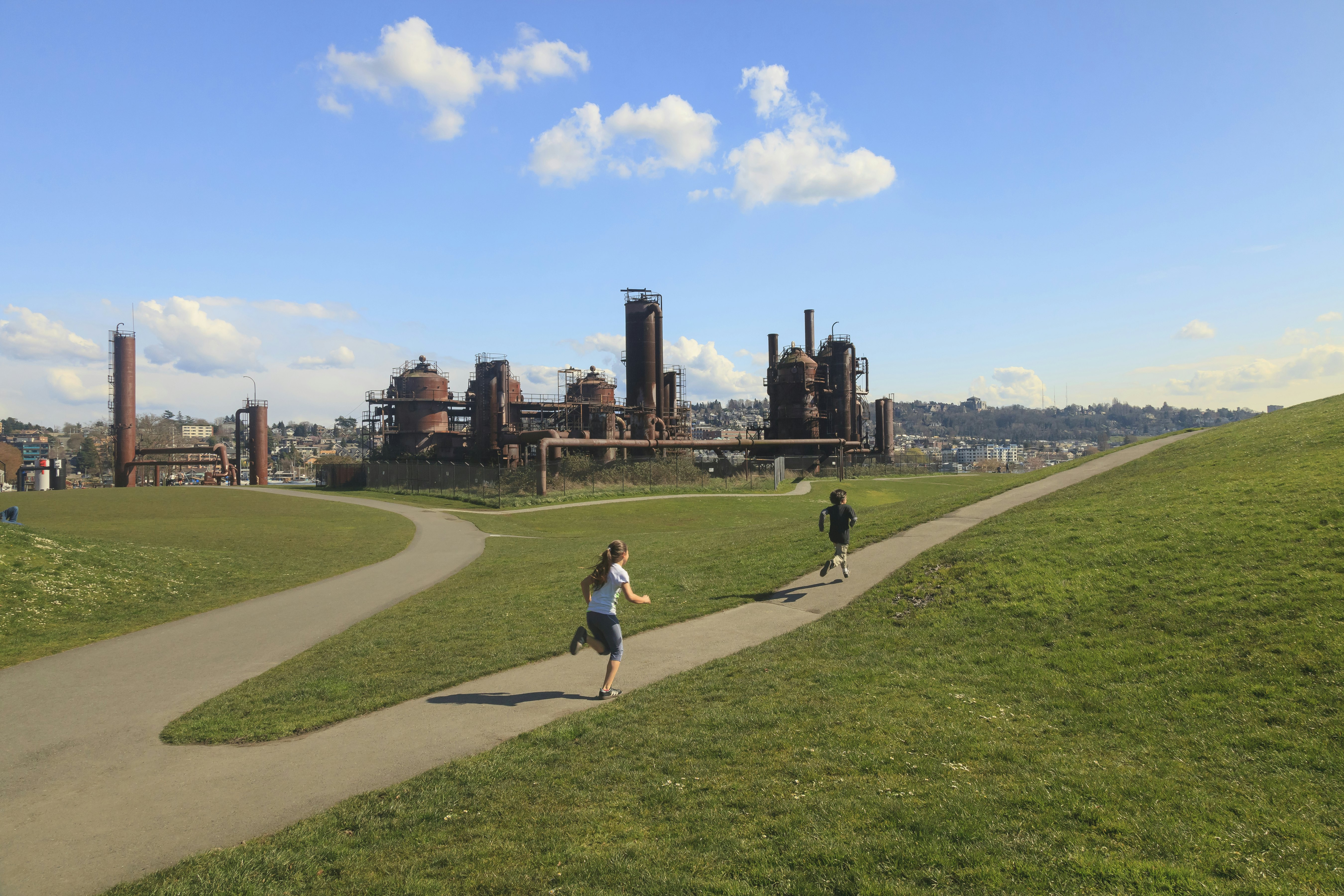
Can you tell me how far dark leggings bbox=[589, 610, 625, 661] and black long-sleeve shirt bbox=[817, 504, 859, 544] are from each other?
6785 mm

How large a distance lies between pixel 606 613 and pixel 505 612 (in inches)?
256

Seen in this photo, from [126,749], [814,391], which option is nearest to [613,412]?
[814,391]

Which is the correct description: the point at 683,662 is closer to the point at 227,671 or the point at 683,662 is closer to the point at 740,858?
the point at 740,858

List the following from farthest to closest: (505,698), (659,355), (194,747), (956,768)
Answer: (659,355)
(505,698)
(194,747)
(956,768)

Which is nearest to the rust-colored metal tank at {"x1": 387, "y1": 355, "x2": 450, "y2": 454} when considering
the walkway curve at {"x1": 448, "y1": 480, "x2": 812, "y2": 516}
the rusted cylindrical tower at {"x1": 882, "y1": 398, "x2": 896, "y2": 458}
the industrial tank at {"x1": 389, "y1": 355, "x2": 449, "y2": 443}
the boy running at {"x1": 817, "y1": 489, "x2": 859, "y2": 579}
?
the industrial tank at {"x1": 389, "y1": 355, "x2": 449, "y2": 443}

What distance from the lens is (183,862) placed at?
5734 millimetres

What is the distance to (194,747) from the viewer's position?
8438 millimetres

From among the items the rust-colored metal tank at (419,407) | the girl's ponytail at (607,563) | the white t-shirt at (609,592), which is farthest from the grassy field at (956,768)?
the rust-colored metal tank at (419,407)

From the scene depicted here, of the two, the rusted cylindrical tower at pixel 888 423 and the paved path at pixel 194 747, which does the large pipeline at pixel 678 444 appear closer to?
the rusted cylindrical tower at pixel 888 423

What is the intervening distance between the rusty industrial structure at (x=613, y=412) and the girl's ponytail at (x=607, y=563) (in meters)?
52.5

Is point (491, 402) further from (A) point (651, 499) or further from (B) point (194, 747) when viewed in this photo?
(B) point (194, 747)

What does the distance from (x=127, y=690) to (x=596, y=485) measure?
140 feet

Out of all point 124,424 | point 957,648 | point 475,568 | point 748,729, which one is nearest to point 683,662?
point 748,729

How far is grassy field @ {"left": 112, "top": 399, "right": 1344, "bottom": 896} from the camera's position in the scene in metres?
5.16
